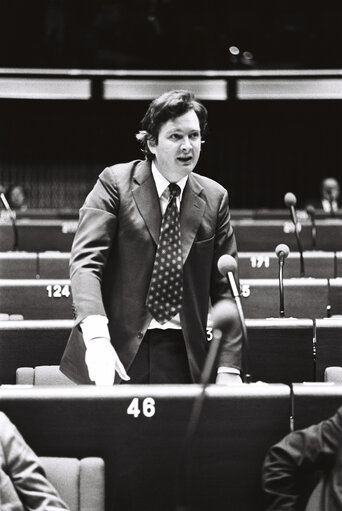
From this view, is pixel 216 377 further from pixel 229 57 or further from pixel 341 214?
pixel 229 57

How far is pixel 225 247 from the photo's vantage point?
9.10 feet

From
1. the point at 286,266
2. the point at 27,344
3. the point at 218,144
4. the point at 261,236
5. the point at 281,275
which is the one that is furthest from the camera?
the point at 218,144

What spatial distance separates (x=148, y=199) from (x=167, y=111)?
265mm

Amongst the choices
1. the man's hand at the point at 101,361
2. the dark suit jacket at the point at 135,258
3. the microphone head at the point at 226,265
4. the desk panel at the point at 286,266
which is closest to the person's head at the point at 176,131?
the dark suit jacket at the point at 135,258

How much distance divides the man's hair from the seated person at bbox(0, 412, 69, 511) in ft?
3.33

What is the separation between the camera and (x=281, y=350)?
3.45 m

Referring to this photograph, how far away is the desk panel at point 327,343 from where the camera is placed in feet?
11.2

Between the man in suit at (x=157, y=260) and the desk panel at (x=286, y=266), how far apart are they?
2427 mm

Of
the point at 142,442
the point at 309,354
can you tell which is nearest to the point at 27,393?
the point at 142,442

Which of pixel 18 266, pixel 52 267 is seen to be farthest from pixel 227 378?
pixel 18 266

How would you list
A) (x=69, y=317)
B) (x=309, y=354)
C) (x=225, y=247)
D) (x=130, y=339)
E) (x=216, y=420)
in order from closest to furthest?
(x=216, y=420) → (x=130, y=339) → (x=225, y=247) → (x=309, y=354) → (x=69, y=317)

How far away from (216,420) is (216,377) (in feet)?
2.13

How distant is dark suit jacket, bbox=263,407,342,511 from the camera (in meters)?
2.10

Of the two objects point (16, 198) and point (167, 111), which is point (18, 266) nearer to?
point (167, 111)
